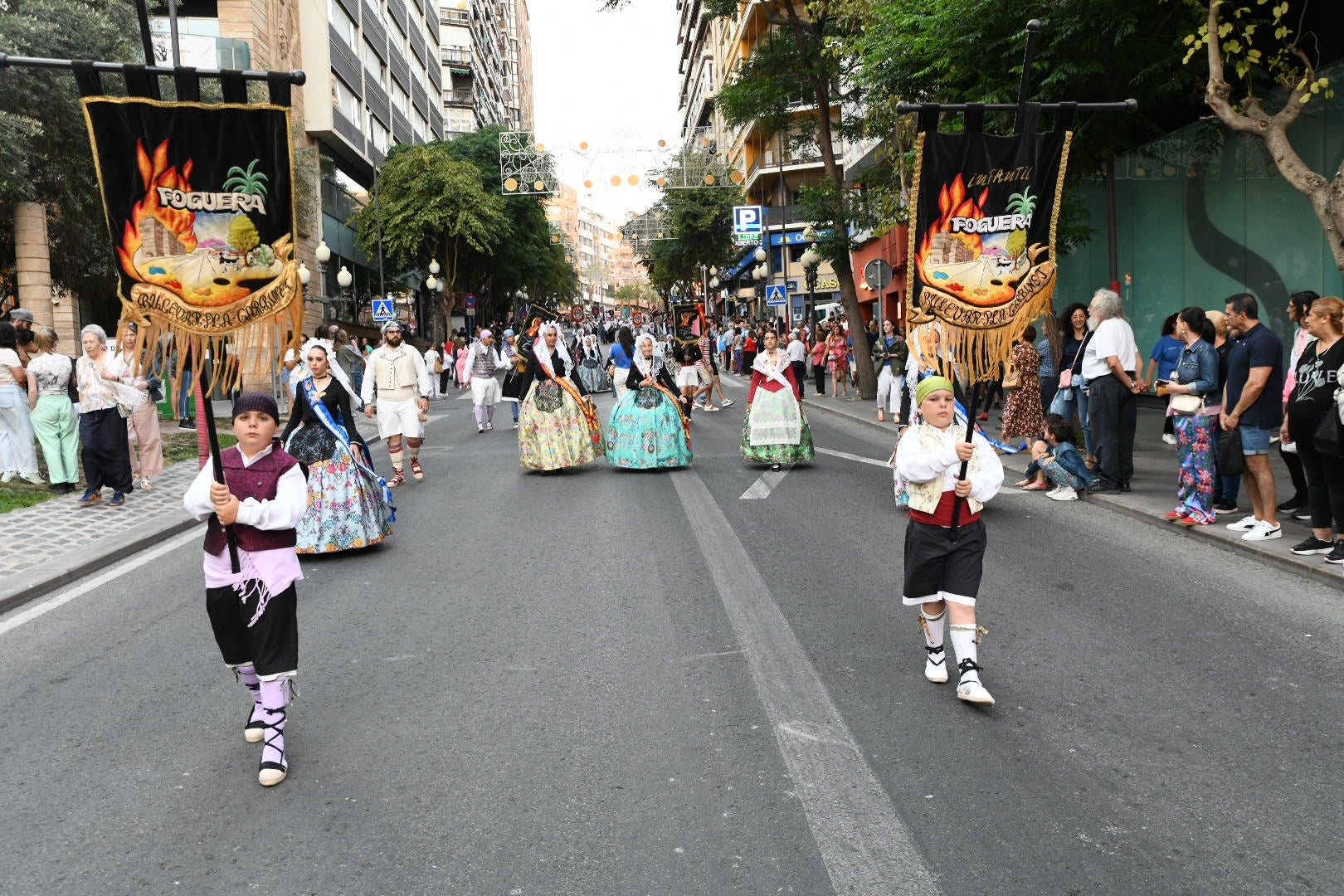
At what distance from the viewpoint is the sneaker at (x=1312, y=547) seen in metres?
7.64

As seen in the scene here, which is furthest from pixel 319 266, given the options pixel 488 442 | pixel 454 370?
pixel 488 442

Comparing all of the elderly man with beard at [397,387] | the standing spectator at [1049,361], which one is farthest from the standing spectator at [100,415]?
the standing spectator at [1049,361]

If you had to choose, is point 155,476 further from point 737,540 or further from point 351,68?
point 351,68

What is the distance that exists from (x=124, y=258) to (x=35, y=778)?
232 centimetres

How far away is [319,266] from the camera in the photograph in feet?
131

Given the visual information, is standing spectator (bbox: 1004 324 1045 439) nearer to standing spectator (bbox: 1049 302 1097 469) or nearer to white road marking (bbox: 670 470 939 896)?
A: standing spectator (bbox: 1049 302 1097 469)

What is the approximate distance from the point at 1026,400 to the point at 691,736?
10.7m

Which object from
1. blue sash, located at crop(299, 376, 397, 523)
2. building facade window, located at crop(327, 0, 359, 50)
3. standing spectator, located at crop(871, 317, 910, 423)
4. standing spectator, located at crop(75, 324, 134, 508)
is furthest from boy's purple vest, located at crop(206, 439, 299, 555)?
building facade window, located at crop(327, 0, 359, 50)

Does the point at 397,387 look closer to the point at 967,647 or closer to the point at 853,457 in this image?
the point at 853,457

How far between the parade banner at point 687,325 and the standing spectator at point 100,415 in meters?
11.1

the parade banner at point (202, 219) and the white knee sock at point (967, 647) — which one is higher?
the parade banner at point (202, 219)

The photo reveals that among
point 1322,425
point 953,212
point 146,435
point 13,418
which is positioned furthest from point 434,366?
point 1322,425

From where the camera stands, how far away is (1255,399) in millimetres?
8180

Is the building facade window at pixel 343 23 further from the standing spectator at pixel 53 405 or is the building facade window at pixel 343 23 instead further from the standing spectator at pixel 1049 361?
the standing spectator at pixel 1049 361
